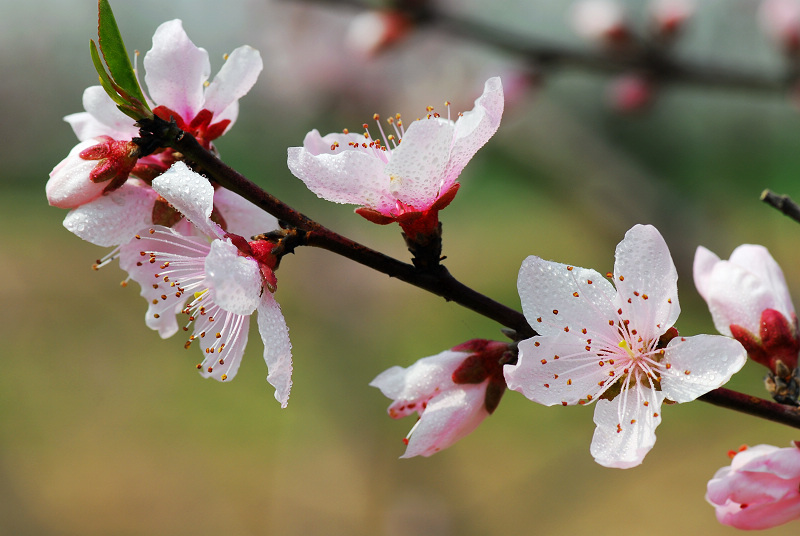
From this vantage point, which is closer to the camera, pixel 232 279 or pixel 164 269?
pixel 232 279

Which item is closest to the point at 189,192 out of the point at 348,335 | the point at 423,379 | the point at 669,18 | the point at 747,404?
A: the point at 423,379

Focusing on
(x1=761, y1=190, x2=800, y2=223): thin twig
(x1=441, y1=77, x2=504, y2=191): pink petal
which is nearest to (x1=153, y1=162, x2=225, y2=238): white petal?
(x1=441, y1=77, x2=504, y2=191): pink petal

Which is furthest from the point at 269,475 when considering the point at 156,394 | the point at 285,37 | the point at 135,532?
the point at 285,37

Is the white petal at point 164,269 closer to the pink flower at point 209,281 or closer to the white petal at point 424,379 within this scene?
the pink flower at point 209,281

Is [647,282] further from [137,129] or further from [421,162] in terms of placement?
[137,129]

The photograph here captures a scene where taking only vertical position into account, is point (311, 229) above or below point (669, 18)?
above

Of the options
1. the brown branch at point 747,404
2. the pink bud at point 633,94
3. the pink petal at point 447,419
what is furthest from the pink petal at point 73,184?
the pink bud at point 633,94

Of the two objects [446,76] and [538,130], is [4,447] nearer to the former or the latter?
[446,76]

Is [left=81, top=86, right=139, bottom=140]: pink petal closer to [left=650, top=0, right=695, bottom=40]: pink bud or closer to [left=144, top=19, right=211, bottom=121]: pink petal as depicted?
[left=144, top=19, right=211, bottom=121]: pink petal
